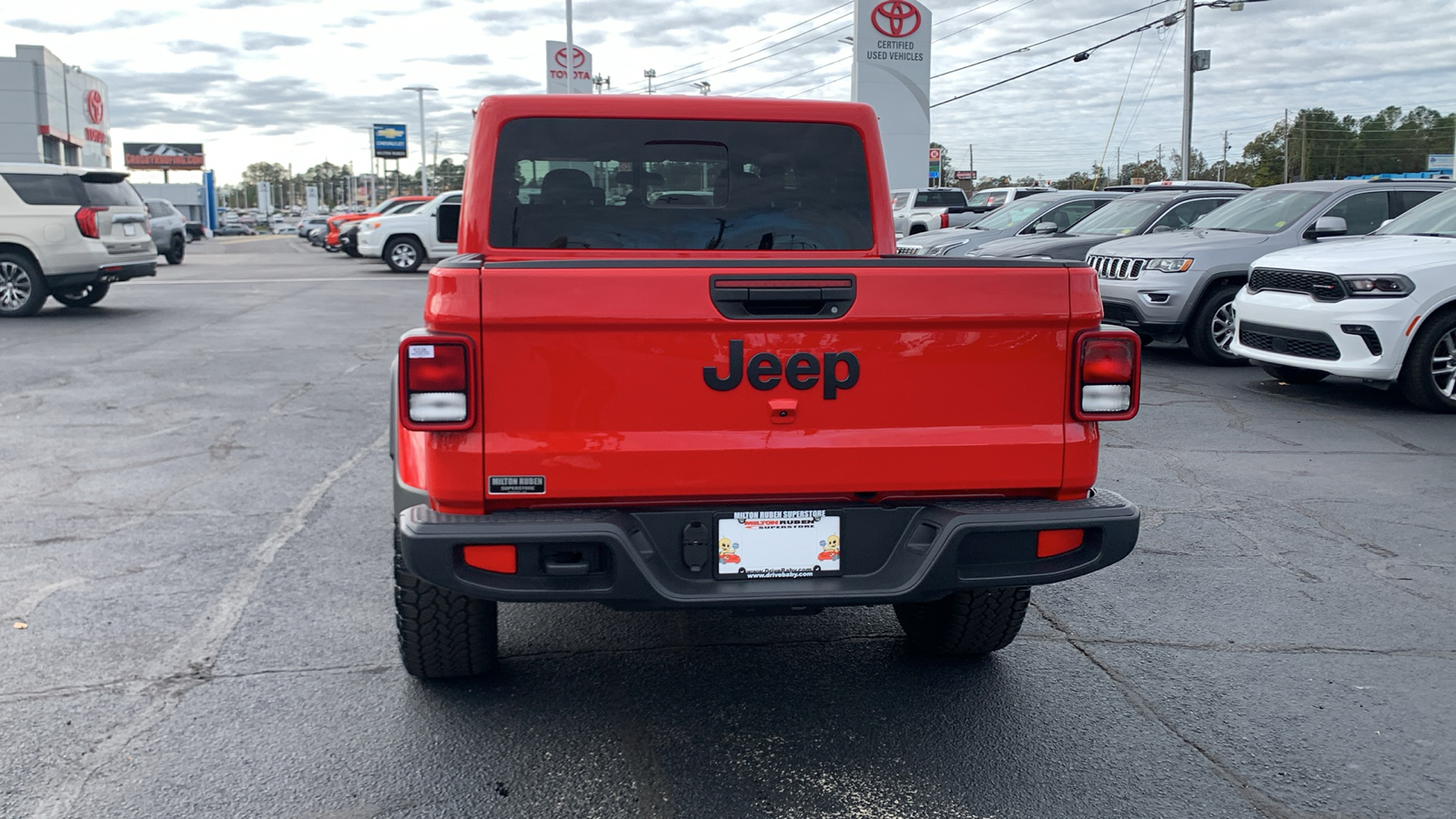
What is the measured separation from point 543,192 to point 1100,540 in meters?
2.32

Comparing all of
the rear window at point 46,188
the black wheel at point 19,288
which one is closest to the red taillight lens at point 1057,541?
the rear window at point 46,188

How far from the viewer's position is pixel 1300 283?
362 inches

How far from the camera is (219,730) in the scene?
11.3 ft

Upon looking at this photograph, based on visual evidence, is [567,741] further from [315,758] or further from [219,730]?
[219,730]

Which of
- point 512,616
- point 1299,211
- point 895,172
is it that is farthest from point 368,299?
point 895,172

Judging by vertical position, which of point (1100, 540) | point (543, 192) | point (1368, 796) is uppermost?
point (543, 192)

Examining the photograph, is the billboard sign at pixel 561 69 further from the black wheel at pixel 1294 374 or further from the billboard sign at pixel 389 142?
the billboard sign at pixel 389 142

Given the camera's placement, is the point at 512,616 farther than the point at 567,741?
Yes

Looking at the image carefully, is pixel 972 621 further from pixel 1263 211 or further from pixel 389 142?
pixel 389 142

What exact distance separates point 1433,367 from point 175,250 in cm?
2816

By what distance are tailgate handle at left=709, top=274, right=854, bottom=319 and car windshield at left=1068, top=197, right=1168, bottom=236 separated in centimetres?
1127

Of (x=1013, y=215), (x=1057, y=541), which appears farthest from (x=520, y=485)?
(x=1013, y=215)

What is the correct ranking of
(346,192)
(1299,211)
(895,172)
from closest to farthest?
(1299,211)
(895,172)
(346,192)

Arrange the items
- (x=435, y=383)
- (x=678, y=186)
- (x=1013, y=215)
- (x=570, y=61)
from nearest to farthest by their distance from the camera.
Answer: (x=435, y=383), (x=678, y=186), (x=1013, y=215), (x=570, y=61)
